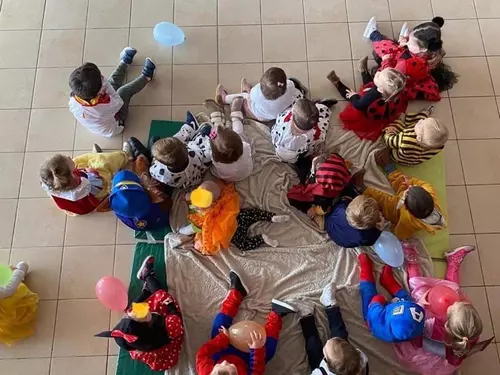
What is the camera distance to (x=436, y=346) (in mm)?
2789

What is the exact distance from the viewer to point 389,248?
9.77ft

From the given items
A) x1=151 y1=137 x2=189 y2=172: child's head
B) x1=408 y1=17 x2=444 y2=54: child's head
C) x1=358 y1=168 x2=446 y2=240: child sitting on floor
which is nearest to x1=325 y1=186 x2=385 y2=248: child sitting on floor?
x1=358 y1=168 x2=446 y2=240: child sitting on floor

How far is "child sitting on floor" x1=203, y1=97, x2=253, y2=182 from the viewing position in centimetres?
288

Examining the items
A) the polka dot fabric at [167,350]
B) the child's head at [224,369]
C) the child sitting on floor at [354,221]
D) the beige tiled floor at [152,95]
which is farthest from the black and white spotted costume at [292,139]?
the child's head at [224,369]

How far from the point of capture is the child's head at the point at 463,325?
254cm

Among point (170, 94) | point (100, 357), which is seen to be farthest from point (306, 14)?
point (100, 357)

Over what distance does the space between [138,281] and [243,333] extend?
2.34ft

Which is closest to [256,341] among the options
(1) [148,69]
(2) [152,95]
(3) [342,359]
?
(3) [342,359]

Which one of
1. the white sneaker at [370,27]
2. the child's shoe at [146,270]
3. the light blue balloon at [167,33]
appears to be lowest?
the child's shoe at [146,270]

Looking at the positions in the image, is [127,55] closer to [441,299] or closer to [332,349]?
[332,349]

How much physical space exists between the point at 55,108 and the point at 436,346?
270cm

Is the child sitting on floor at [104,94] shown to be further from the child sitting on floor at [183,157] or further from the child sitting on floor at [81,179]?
the child sitting on floor at [183,157]

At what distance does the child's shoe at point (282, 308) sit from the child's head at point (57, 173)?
50.9 inches

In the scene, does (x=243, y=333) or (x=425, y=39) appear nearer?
(x=243, y=333)
